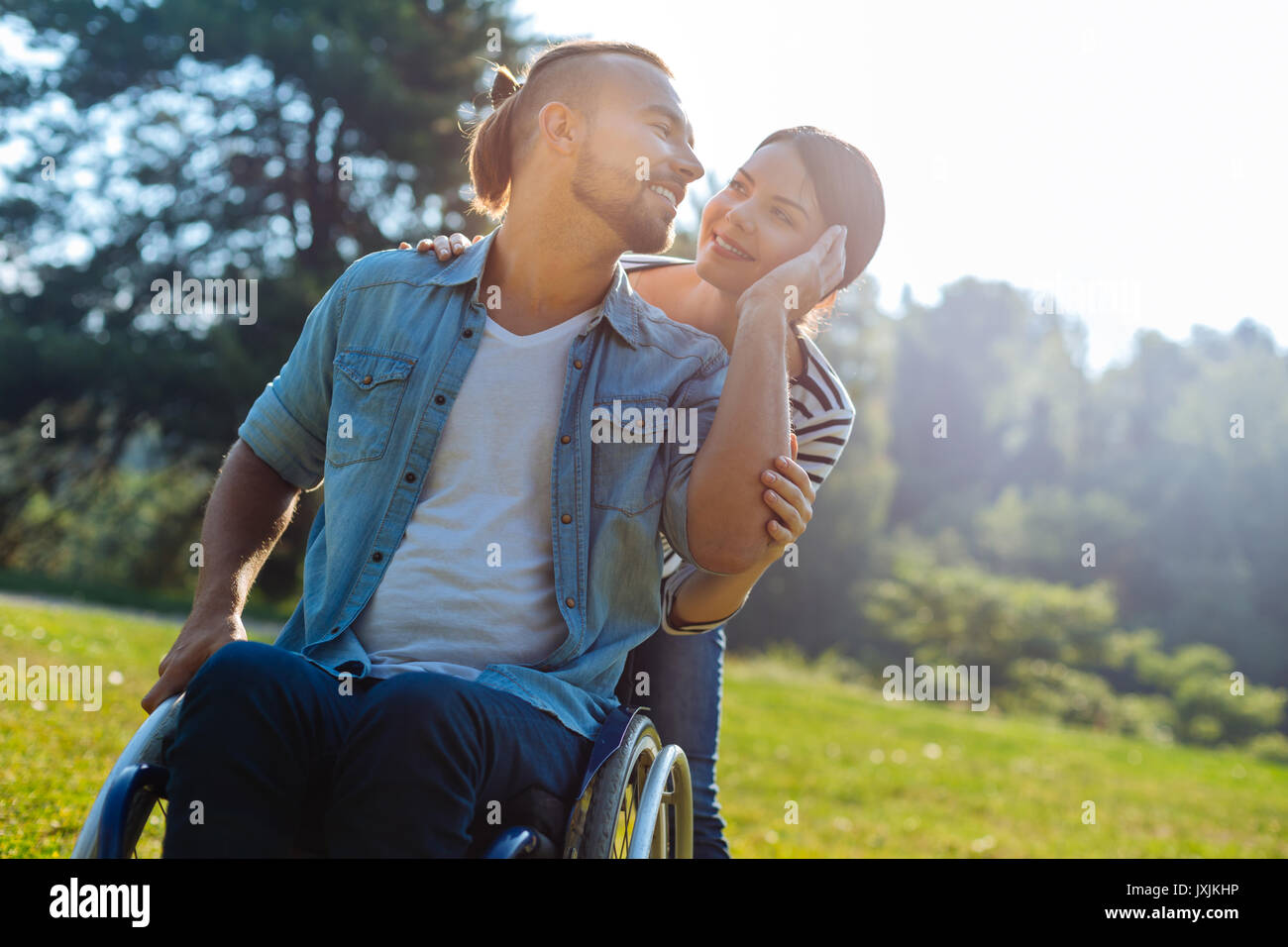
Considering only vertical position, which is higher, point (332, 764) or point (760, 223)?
point (760, 223)

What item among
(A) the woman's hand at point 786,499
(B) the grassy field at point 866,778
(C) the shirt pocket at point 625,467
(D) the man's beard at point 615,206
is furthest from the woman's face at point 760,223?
(B) the grassy field at point 866,778

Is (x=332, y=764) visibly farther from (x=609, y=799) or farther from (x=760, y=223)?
(x=760, y=223)

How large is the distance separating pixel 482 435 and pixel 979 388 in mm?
40666

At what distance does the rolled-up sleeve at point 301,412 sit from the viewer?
2270 millimetres

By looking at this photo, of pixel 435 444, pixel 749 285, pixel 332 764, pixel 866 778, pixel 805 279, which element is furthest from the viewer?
pixel 866 778

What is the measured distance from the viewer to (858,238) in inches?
123

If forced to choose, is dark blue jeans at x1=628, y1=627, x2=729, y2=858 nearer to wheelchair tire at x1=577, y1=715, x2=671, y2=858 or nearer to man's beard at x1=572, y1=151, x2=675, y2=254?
wheelchair tire at x1=577, y1=715, x2=671, y2=858

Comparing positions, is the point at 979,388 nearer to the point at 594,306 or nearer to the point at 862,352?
the point at 862,352

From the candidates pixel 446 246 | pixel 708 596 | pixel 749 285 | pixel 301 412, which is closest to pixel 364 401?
pixel 301 412

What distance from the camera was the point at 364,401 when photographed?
2.21 meters

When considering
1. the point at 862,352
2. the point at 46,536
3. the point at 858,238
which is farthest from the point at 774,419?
the point at 862,352

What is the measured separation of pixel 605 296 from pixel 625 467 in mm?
409

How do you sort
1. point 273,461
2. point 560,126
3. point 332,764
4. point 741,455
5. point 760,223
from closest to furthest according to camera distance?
point 332,764
point 741,455
point 273,461
point 560,126
point 760,223

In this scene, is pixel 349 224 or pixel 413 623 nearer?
pixel 413 623
